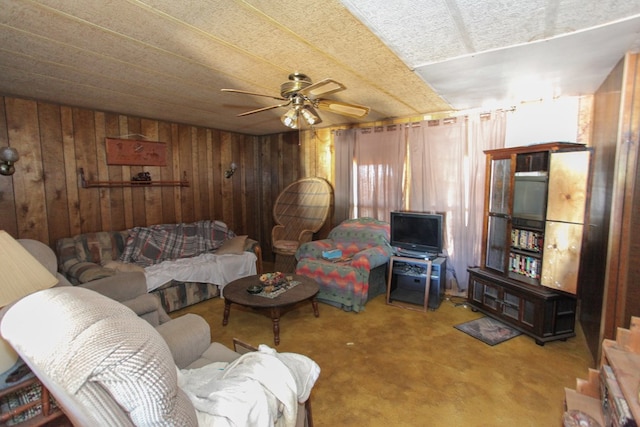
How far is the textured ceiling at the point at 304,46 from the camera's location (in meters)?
1.49

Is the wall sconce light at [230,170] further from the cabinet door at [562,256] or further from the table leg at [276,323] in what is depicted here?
the cabinet door at [562,256]

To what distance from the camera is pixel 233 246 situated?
4055 mm

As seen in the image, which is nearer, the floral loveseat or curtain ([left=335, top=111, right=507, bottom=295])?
the floral loveseat

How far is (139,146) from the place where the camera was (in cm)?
386

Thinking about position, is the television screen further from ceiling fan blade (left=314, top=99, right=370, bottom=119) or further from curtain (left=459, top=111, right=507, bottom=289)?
ceiling fan blade (left=314, top=99, right=370, bottom=119)

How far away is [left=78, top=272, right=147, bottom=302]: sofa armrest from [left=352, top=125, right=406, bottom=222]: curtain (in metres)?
2.83

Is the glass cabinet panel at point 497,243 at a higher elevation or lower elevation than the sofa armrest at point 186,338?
higher

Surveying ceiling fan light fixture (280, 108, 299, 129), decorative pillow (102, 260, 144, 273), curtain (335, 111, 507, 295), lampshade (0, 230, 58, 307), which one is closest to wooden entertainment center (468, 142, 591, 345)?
curtain (335, 111, 507, 295)

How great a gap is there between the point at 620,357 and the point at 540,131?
2451 millimetres

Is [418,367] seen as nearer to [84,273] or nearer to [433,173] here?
[433,173]

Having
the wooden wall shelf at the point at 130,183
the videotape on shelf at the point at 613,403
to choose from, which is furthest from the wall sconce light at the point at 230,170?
the videotape on shelf at the point at 613,403

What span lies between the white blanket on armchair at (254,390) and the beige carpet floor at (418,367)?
0.73 m

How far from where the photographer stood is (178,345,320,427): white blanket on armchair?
1012 mm

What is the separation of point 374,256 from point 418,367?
1.27m
